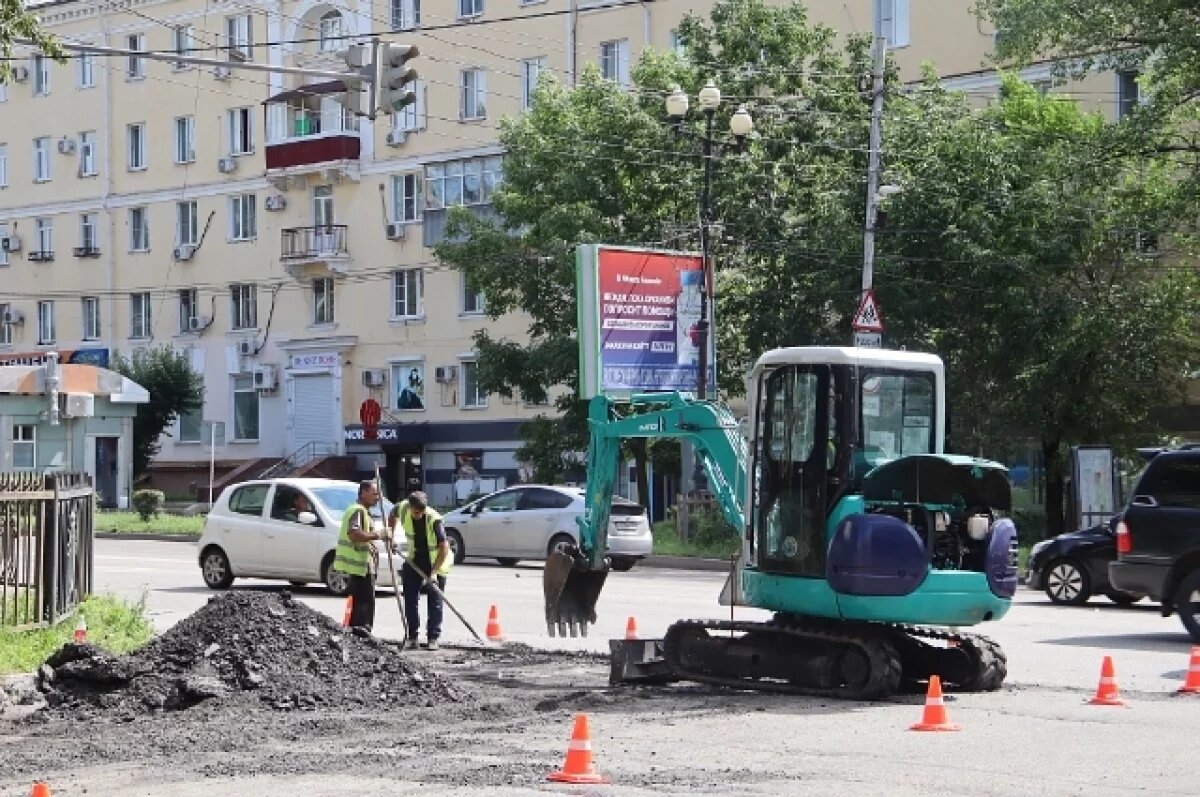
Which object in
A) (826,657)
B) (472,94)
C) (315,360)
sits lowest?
(826,657)

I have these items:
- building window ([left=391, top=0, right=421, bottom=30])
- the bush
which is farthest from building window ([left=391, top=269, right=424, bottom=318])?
the bush

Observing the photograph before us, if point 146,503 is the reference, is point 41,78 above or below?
above

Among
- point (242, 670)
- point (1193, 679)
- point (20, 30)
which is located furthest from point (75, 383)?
point (1193, 679)

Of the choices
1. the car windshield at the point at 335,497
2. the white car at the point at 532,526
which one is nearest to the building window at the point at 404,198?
the white car at the point at 532,526

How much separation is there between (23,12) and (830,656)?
8.75 m

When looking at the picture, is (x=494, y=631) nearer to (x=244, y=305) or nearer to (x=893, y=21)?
(x=893, y=21)

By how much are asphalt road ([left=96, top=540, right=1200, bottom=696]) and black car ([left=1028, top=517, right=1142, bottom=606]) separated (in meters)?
0.23

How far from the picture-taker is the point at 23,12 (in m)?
16.1

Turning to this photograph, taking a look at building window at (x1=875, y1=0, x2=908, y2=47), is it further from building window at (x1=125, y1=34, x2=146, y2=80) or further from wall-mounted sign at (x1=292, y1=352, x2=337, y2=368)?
building window at (x1=125, y1=34, x2=146, y2=80)

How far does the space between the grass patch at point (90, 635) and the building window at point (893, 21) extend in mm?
32105

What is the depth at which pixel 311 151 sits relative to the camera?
59.7 m

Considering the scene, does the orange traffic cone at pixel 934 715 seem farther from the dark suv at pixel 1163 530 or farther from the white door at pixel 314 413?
the white door at pixel 314 413

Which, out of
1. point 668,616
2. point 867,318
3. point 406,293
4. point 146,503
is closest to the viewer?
point 668,616

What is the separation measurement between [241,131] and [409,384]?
11.1 meters
